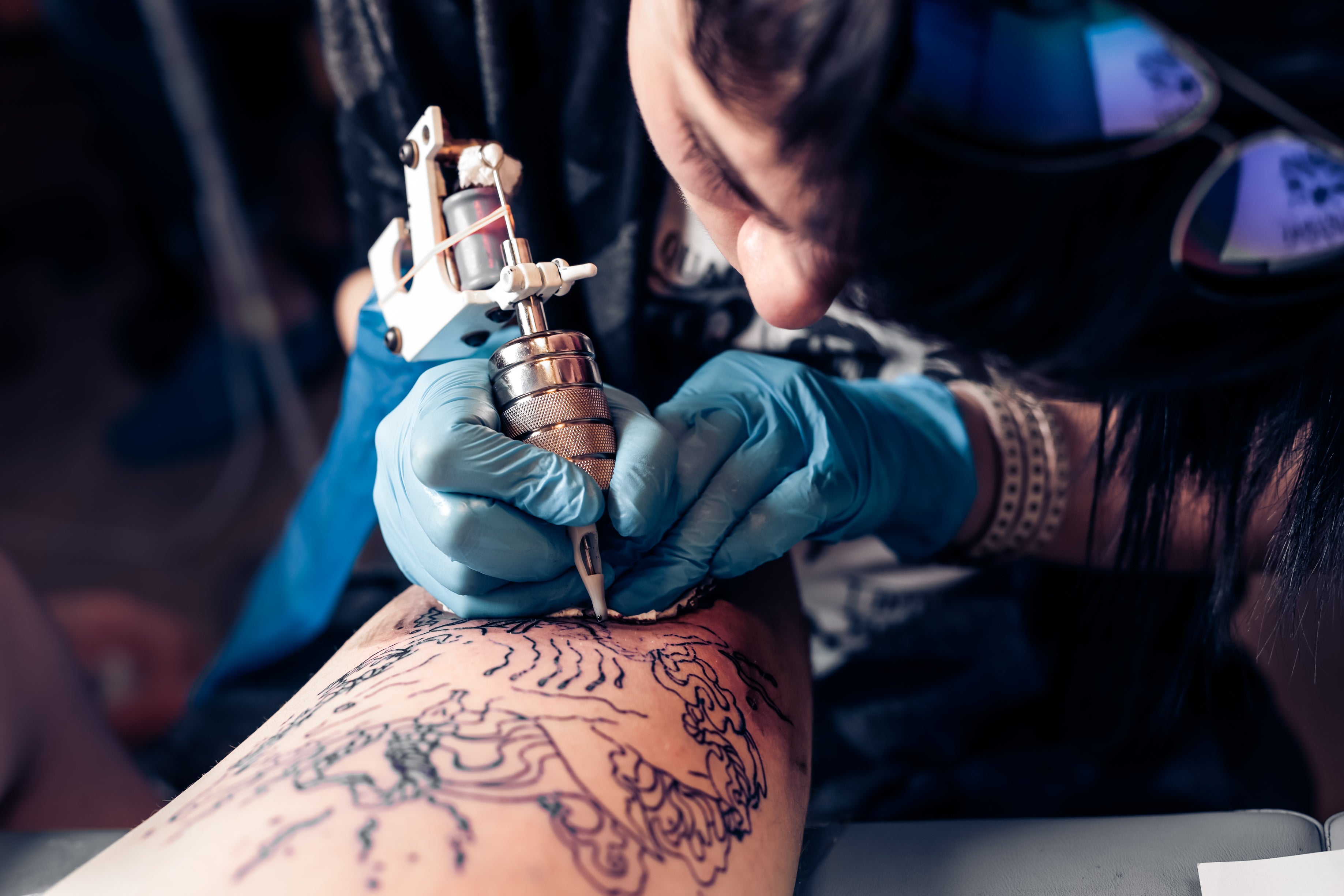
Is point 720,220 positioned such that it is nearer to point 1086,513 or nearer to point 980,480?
point 980,480

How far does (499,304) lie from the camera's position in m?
0.66

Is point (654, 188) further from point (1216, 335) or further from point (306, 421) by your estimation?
point (306, 421)

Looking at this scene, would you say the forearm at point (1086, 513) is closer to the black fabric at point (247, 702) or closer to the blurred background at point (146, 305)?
the black fabric at point (247, 702)

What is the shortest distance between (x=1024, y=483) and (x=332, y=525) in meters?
0.81

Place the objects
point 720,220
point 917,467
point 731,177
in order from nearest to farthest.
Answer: point 731,177 < point 720,220 < point 917,467

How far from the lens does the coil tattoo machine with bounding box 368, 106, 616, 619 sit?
2.14 ft

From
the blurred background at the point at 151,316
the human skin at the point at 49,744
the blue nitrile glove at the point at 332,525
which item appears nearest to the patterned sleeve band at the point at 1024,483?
the blue nitrile glove at the point at 332,525

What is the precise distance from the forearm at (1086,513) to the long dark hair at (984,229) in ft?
0.98

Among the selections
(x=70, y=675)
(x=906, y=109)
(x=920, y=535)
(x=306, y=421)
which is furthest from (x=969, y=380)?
(x=306, y=421)

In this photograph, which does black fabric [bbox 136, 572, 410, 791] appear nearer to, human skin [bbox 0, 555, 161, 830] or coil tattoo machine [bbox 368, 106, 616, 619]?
human skin [bbox 0, 555, 161, 830]

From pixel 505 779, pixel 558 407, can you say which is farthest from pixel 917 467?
pixel 505 779

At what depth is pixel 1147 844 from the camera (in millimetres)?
759

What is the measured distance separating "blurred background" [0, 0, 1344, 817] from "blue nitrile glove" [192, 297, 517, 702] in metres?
0.86

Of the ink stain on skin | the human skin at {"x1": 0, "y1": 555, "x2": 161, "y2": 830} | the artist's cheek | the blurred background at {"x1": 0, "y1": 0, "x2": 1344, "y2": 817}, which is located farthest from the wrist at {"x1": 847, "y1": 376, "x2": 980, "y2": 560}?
the blurred background at {"x1": 0, "y1": 0, "x2": 1344, "y2": 817}
